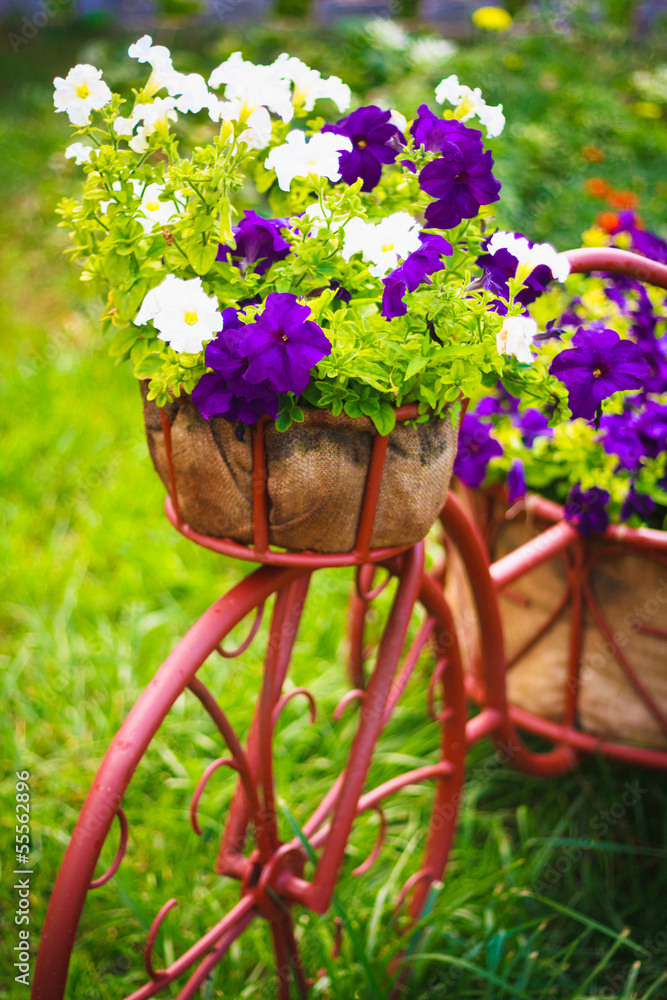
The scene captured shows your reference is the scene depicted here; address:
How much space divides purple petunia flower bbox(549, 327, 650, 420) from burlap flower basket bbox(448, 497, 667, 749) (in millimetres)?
604

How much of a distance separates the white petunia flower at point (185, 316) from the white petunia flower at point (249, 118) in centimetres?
16

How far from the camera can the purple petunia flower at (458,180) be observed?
819 mm

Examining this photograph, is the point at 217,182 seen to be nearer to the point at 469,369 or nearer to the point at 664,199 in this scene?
the point at 469,369

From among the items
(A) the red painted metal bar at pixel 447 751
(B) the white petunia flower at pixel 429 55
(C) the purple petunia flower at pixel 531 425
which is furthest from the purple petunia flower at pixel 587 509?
(B) the white petunia flower at pixel 429 55

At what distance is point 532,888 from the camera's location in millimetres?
1608

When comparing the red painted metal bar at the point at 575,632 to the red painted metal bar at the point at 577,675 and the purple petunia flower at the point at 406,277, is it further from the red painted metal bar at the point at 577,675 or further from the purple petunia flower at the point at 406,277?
the purple petunia flower at the point at 406,277

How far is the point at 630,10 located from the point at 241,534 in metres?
6.20

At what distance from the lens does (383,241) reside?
80 cm

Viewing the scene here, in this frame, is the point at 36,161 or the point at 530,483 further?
the point at 36,161

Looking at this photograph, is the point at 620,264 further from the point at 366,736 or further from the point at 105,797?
the point at 105,797

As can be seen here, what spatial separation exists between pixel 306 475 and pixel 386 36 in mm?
4216

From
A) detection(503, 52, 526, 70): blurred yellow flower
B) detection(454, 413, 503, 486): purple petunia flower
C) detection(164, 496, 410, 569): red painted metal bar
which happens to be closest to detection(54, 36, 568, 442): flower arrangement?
detection(164, 496, 410, 569): red painted metal bar

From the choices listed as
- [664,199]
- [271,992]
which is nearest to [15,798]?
[271,992]

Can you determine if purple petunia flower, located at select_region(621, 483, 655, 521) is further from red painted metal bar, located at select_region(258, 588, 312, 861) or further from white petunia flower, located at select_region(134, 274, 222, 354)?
white petunia flower, located at select_region(134, 274, 222, 354)
